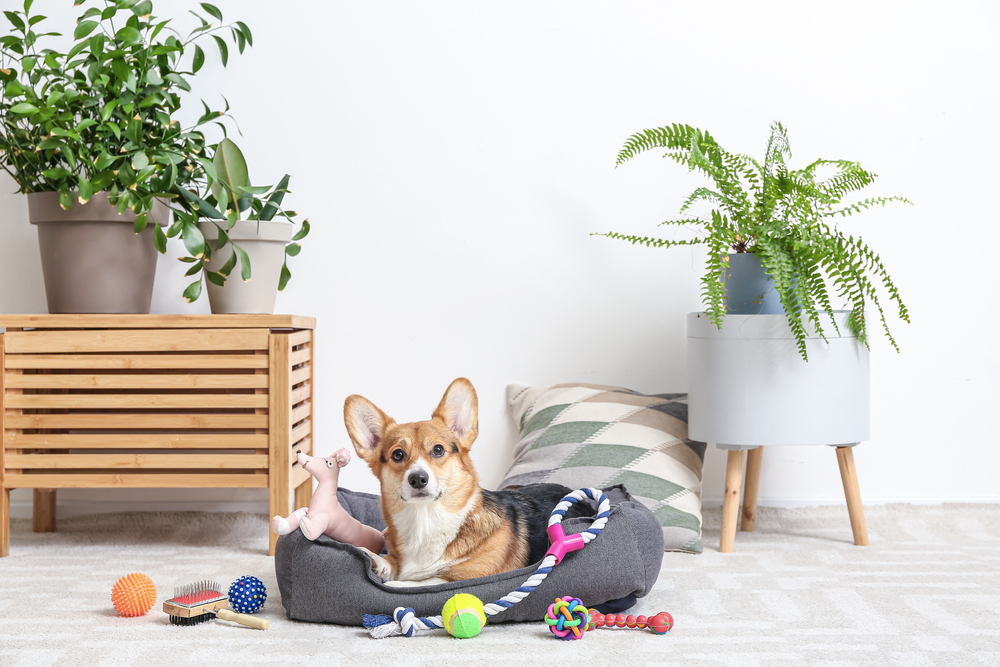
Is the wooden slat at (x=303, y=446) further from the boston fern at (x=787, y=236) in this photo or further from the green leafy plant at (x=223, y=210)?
the boston fern at (x=787, y=236)

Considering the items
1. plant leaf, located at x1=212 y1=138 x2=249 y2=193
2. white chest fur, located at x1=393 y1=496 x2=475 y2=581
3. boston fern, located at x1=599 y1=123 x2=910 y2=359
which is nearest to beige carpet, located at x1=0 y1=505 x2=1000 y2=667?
white chest fur, located at x1=393 y1=496 x2=475 y2=581

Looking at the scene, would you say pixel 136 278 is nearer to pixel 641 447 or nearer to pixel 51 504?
pixel 51 504

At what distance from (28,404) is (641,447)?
5.41ft

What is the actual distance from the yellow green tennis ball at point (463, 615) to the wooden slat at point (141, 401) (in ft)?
3.04

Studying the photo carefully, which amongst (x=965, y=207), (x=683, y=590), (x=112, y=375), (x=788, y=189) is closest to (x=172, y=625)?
(x=112, y=375)

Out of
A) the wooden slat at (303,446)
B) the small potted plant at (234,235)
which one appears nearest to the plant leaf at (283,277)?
the small potted plant at (234,235)

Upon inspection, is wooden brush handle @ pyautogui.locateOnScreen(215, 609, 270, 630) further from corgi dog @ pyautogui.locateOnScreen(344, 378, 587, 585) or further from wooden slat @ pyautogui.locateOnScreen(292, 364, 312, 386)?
wooden slat @ pyautogui.locateOnScreen(292, 364, 312, 386)

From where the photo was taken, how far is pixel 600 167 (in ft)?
7.94

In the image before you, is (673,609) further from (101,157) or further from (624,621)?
(101,157)

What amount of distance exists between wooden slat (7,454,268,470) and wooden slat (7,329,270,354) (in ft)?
0.92

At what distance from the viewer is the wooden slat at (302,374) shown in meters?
2.10

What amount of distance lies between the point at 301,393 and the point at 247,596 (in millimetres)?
809

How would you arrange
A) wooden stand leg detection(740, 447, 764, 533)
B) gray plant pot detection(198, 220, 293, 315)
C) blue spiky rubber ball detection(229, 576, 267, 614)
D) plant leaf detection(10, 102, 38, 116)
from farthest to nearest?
1. wooden stand leg detection(740, 447, 764, 533)
2. gray plant pot detection(198, 220, 293, 315)
3. plant leaf detection(10, 102, 38, 116)
4. blue spiky rubber ball detection(229, 576, 267, 614)

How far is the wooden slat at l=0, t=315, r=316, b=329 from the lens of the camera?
6.57 feet
